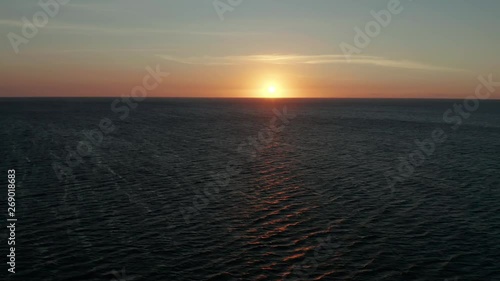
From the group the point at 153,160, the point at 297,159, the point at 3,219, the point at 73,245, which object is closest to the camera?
the point at 73,245

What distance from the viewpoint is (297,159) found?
87.7m

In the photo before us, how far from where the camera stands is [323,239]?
39.9 meters

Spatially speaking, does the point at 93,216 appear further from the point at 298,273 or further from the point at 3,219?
the point at 298,273

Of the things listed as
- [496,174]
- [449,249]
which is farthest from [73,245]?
[496,174]

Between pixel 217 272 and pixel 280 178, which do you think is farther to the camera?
pixel 280 178

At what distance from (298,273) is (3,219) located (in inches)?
1238

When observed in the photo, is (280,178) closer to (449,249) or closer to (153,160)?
(153,160)

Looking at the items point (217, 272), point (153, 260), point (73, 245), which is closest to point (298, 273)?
point (217, 272)

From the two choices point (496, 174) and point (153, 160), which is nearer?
point (496, 174)

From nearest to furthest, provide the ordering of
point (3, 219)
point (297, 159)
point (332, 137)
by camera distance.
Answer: point (3, 219), point (297, 159), point (332, 137)

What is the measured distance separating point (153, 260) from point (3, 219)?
63.6 feet

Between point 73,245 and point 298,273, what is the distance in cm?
2045

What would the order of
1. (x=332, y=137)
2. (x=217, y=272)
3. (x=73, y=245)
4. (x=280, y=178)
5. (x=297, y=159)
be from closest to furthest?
1. (x=217, y=272)
2. (x=73, y=245)
3. (x=280, y=178)
4. (x=297, y=159)
5. (x=332, y=137)

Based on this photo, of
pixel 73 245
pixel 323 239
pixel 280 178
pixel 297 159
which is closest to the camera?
pixel 73 245
